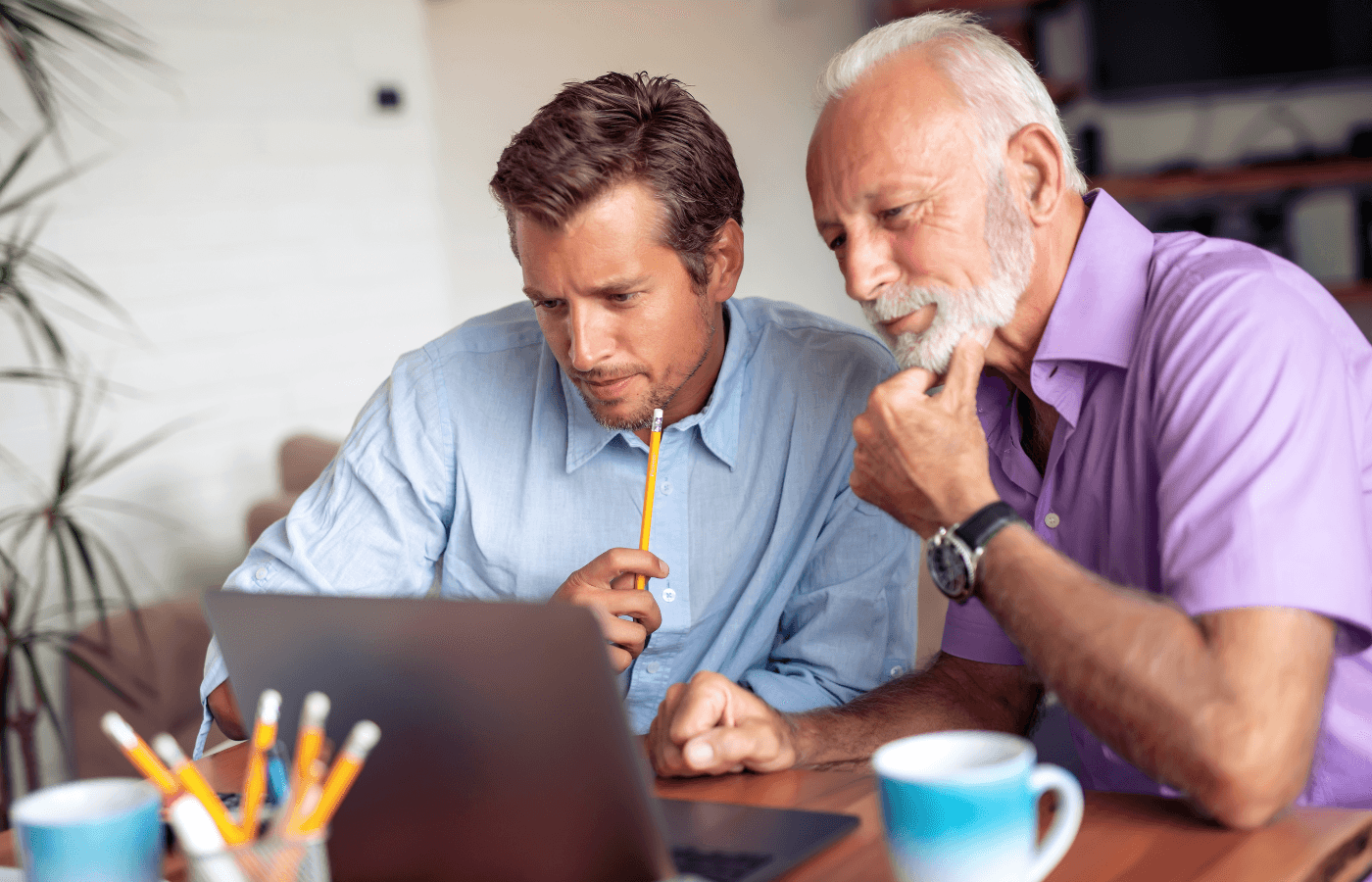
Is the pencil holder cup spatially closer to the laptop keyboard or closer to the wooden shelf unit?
the laptop keyboard

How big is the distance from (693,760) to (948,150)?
628mm

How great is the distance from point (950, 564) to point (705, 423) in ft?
1.87

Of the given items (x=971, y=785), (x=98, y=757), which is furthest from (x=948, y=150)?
(x=98, y=757)

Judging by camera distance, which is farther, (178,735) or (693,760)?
(178,735)

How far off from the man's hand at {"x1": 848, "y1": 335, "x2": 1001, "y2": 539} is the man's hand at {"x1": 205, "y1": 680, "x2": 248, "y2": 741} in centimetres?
74

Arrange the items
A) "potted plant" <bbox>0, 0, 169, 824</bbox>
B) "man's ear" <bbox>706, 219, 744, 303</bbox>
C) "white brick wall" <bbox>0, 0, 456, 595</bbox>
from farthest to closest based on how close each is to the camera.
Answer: "white brick wall" <bbox>0, 0, 456, 595</bbox> → "potted plant" <bbox>0, 0, 169, 824</bbox> → "man's ear" <bbox>706, 219, 744, 303</bbox>

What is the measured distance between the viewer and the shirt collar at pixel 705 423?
1.53 metres

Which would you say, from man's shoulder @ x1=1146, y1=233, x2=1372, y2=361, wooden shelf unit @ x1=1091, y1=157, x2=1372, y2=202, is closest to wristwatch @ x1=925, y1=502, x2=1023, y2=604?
man's shoulder @ x1=1146, y1=233, x2=1372, y2=361

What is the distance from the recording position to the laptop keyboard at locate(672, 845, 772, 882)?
2.53ft

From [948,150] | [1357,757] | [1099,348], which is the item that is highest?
[948,150]

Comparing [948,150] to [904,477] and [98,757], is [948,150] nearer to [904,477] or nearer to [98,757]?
[904,477]

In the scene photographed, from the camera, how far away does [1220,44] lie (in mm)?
4090

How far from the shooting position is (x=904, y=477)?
1110 mm

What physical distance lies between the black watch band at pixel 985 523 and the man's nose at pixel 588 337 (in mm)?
522
